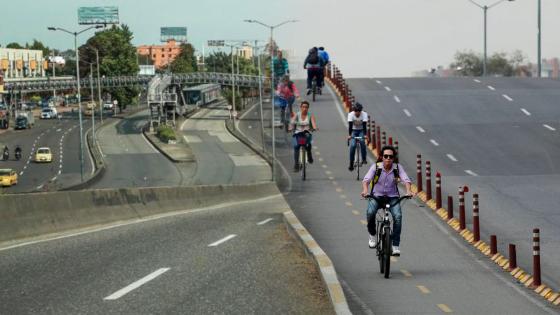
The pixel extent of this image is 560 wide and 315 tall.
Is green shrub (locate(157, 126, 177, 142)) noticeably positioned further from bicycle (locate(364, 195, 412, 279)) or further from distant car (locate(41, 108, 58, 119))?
bicycle (locate(364, 195, 412, 279))

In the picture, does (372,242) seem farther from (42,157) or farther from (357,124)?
(42,157)

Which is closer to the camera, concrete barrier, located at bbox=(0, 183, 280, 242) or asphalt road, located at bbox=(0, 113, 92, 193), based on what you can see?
concrete barrier, located at bbox=(0, 183, 280, 242)

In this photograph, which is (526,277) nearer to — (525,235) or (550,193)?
(525,235)

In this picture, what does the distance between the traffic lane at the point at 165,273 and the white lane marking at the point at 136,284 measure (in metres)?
0.08

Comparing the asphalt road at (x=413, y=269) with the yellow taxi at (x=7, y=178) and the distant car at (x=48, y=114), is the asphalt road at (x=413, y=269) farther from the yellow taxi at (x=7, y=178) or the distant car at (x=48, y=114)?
the distant car at (x=48, y=114)

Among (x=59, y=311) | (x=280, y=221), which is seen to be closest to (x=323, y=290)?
(x=59, y=311)

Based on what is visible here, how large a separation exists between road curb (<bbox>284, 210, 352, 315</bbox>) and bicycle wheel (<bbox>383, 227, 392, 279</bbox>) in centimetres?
71

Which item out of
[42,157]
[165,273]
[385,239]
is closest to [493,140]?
[385,239]

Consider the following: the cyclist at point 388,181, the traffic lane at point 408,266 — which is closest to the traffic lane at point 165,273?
the traffic lane at point 408,266

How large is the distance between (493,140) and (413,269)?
3337 cm

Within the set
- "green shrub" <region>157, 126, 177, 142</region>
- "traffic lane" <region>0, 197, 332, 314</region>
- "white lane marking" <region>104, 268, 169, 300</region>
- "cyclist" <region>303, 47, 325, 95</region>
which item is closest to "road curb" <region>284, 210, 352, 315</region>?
"traffic lane" <region>0, 197, 332, 314</region>

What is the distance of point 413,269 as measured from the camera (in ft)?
54.3

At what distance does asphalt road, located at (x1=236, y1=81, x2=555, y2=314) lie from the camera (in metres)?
13.4

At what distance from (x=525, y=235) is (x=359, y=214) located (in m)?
5.48
